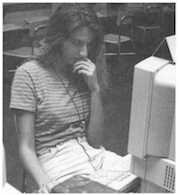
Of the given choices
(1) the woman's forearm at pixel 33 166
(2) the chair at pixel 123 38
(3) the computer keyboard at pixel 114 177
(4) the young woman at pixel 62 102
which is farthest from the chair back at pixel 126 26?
(3) the computer keyboard at pixel 114 177

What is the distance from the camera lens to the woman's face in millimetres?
1452

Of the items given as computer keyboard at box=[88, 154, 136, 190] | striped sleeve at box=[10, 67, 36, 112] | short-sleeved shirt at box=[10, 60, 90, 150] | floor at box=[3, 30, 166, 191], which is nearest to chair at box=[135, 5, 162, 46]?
floor at box=[3, 30, 166, 191]

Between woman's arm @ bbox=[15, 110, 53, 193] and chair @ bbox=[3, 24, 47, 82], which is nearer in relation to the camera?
woman's arm @ bbox=[15, 110, 53, 193]

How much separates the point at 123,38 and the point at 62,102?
804mm

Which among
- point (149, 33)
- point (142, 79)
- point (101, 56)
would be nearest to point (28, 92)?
point (101, 56)

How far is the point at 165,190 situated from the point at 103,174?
18cm

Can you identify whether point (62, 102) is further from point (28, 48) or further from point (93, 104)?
point (28, 48)

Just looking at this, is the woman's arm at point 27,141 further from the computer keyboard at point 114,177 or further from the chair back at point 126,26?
the chair back at point 126,26

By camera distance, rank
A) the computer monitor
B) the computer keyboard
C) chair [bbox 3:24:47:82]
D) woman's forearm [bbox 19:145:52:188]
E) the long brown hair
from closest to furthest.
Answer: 1. the computer monitor
2. the computer keyboard
3. woman's forearm [bbox 19:145:52:188]
4. the long brown hair
5. chair [bbox 3:24:47:82]

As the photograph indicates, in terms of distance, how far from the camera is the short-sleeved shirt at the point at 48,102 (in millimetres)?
1366

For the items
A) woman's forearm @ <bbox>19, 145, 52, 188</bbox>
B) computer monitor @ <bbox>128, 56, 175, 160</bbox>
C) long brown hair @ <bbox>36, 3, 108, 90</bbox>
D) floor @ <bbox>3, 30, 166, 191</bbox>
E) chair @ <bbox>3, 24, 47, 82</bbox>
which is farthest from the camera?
floor @ <bbox>3, 30, 166, 191</bbox>

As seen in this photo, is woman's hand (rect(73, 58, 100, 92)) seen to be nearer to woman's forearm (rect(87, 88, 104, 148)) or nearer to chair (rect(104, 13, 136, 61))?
woman's forearm (rect(87, 88, 104, 148))

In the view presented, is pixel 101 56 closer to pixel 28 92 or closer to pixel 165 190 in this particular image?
pixel 28 92

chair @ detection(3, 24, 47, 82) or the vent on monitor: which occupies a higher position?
chair @ detection(3, 24, 47, 82)
